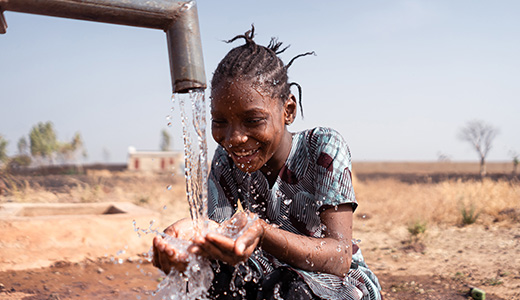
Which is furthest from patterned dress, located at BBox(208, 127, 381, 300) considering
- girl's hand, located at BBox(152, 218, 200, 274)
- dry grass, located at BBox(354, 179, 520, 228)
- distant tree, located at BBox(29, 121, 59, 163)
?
distant tree, located at BBox(29, 121, 59, 163)

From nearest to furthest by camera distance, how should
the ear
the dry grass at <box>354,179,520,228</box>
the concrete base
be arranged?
the ear < the concrete base < the dry grass at <box>354,179,520,228</box>

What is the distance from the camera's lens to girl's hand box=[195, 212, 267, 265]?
1.24 metres

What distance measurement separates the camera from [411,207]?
706 cm

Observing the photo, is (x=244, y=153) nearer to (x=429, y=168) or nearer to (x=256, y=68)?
(x=256, y=68)

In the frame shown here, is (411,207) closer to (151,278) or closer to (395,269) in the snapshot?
(395,269)

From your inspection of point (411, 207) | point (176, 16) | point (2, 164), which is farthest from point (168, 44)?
point (2, 164)

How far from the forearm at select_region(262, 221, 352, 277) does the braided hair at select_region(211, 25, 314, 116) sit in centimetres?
55

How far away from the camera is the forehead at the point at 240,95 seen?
1.59m

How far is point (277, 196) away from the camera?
6.25ft

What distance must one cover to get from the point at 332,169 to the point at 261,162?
28 centimetres

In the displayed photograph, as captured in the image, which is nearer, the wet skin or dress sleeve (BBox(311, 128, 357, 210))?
the wet skin

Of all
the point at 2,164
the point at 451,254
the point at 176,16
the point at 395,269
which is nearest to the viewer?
the point at 176,16

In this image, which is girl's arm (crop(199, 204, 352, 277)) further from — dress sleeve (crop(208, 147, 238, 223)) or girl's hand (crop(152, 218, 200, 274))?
dress sleeve (crop(208, 147, 238, 223))

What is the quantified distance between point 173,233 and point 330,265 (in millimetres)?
577
